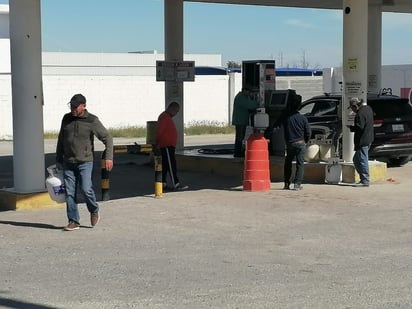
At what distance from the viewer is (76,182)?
9.45 m

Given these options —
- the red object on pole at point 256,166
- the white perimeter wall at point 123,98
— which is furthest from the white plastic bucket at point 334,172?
the white perimeter wall at point 123,98

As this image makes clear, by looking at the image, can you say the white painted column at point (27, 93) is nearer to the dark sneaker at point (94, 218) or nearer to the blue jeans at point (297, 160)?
the dark sneaker at point (94, 218)

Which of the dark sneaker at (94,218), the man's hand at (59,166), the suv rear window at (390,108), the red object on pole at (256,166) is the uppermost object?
the suv rear window at (390,108)

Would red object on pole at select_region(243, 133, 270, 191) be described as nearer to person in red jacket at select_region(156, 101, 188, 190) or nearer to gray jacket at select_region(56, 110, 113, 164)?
person in red jacket at select_region(156, 101, 188, 190)

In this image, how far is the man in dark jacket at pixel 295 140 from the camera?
13164mm

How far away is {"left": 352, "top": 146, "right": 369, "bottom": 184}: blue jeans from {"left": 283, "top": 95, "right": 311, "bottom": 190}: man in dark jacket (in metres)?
1.01

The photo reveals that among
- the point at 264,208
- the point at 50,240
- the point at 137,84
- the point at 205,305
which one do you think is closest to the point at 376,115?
the point at 264,208

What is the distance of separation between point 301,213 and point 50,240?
3.96m

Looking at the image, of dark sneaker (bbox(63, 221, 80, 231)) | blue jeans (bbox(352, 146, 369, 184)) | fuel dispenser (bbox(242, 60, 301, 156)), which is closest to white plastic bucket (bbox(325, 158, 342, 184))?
blue jeans (bbox(352, 146, 369, 184))

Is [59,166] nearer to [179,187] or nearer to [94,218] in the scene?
[94,218]

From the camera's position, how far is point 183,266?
750 centimetres

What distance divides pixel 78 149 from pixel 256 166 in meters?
4.65

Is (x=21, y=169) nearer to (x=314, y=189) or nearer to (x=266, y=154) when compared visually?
(x=266, y=154)

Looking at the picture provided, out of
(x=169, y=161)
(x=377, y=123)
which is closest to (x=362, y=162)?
(x=377, y=123)
